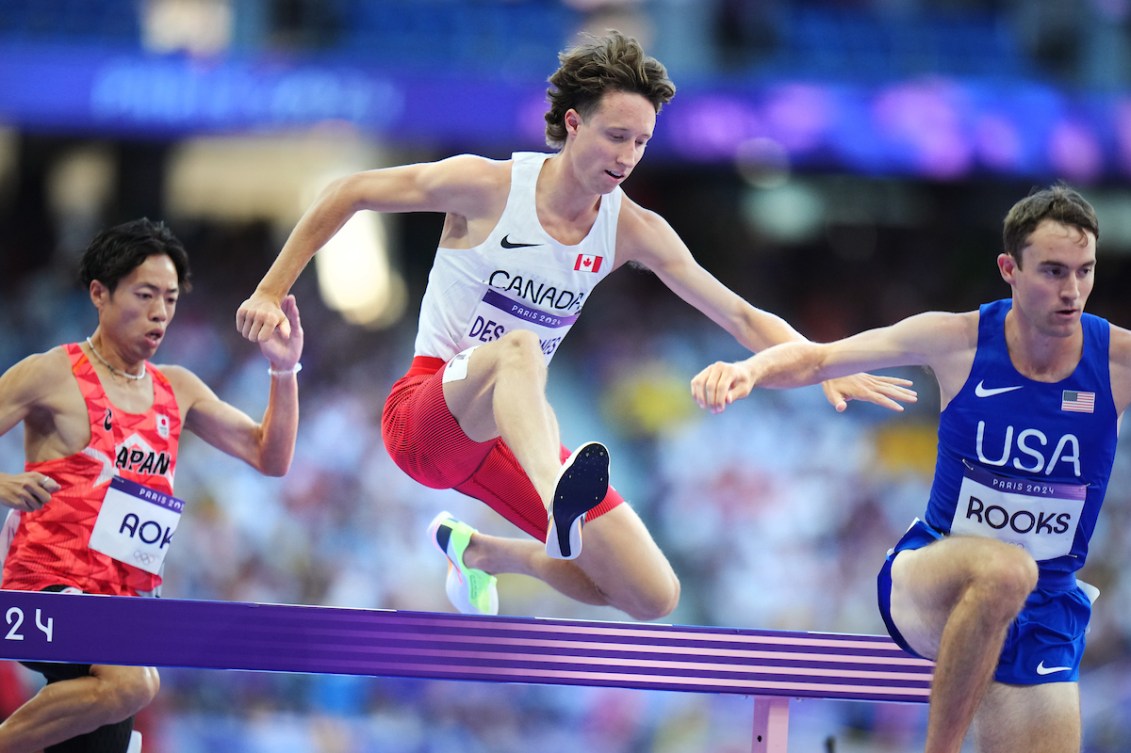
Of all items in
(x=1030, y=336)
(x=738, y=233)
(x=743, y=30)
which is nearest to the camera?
(x=1030, y=336)

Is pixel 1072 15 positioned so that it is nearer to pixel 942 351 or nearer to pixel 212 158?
pixel 212 158

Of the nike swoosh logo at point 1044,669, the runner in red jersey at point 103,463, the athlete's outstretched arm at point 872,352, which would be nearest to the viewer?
the nike swoosh logo at point 1044,669

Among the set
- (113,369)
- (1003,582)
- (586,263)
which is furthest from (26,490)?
(1003,582)

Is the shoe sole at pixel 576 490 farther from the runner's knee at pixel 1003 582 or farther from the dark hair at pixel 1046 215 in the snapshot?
the dark hair at pixel 1046 215

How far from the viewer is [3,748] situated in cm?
375

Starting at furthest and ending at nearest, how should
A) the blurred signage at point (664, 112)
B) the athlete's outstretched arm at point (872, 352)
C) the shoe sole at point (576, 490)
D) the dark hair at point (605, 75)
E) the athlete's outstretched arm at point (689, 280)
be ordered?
the blurred signage at point (664, 112)
the athlete's outstretched arm at point (689, 280)
the dark hair at point (605, 75)
the athlete's outstretched arm at point (872, 352)
the shoe sole at point (576, 490)

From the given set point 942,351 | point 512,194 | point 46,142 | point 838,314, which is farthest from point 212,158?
point 942,351

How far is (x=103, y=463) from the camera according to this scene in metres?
3.99

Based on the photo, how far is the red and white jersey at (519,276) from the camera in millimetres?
4074

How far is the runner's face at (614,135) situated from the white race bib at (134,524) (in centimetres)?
158

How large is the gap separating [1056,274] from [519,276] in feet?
4.94

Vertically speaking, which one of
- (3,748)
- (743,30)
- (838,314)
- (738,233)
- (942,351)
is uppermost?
(743,30)

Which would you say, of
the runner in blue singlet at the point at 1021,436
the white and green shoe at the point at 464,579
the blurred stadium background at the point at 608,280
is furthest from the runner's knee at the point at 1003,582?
the blurred stadium background at the point at 608,280

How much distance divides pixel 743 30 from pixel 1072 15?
9.86 ft
